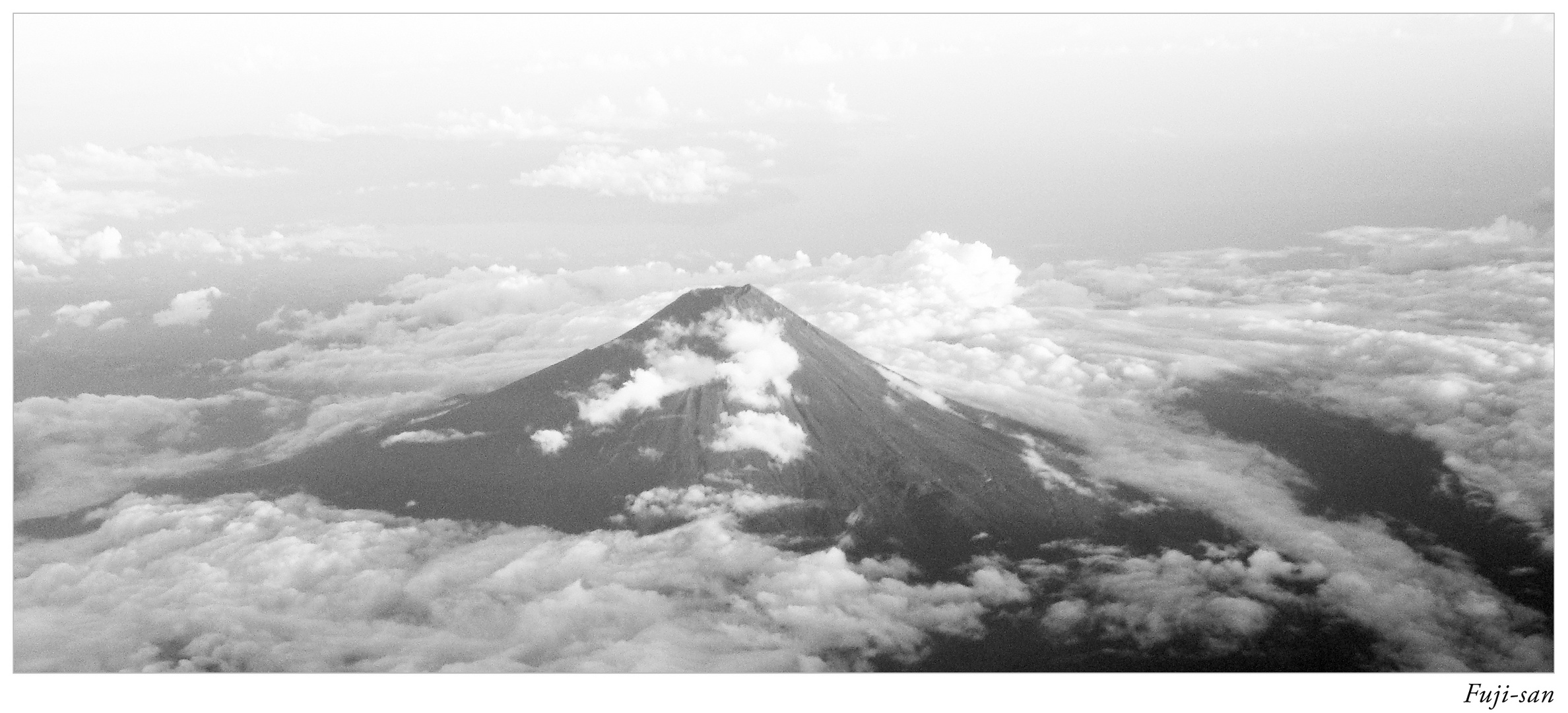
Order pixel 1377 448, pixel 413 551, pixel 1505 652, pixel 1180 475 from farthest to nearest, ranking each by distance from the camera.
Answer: pixel 1377 448
pixel 1180 475
pixel 413 551
pixel 1505 652

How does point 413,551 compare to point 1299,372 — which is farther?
point 1299,372

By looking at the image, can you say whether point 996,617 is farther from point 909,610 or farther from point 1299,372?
point 1299,372

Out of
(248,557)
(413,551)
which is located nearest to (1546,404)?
(413,551)

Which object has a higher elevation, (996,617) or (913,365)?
(913,365)

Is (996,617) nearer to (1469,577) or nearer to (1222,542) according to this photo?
(1222,542)

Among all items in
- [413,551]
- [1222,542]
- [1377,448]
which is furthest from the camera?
[1377,448]

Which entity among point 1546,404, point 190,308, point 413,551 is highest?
point 190,308

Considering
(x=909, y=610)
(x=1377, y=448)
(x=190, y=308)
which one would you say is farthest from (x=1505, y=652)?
(x=190, y=308)
